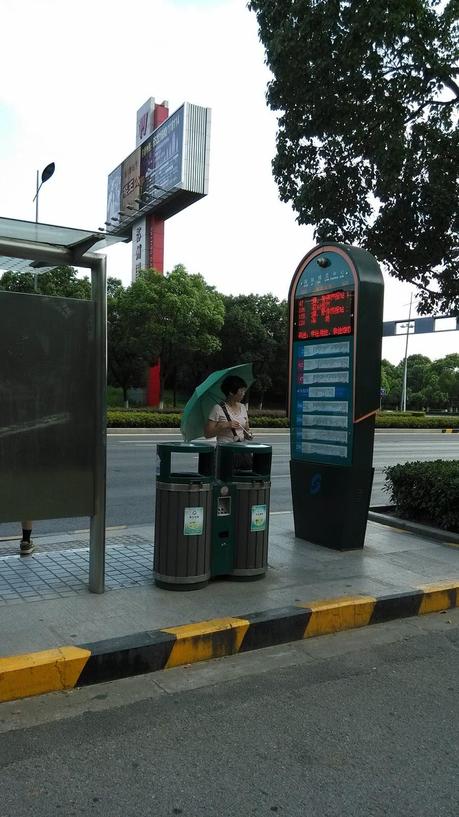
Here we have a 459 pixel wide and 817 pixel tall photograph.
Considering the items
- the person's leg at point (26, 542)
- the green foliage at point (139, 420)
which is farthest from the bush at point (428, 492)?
the green foliage at point (139, 420)

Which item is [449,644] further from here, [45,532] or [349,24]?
[349,24]

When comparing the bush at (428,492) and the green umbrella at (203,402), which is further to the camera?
the bush at (428,492)

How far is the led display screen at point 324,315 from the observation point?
19.9 ft

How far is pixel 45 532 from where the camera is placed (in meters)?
7.09

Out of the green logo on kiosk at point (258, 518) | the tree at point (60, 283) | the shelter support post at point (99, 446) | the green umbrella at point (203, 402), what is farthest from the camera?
the tree at point (60, 283)

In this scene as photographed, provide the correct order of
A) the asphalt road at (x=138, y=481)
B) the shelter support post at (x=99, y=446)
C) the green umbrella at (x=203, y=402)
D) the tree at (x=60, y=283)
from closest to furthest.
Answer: the shelter support post at (x=99, y=446)
the green umbrella at (x=203, y=402)
the asphalt road at (x=138, y=481)
the tree at (x=60, y=283)

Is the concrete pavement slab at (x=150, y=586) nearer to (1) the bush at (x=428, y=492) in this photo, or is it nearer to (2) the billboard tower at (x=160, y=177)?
(1) the bush at (x=428, y=492)

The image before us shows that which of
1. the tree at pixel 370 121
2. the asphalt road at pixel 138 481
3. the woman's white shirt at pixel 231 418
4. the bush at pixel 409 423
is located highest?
the tree at pixel 370 121

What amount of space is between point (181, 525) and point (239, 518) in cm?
58

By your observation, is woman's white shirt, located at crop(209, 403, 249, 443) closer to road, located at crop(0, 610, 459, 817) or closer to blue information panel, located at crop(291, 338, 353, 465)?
blue information panel, located at crop(291, 338, 353, 465)

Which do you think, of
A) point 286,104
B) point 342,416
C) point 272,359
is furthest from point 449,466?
point 272,359

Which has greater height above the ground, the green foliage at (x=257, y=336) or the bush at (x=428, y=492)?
the green foliage at (x=257, y=336)

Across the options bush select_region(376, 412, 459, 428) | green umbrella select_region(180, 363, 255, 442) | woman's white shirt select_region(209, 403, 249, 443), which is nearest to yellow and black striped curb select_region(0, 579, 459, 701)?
woman's white shirt select_region(209, 403, 249, 443)

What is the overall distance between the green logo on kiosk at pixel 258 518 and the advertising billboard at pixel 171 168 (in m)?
40.9
